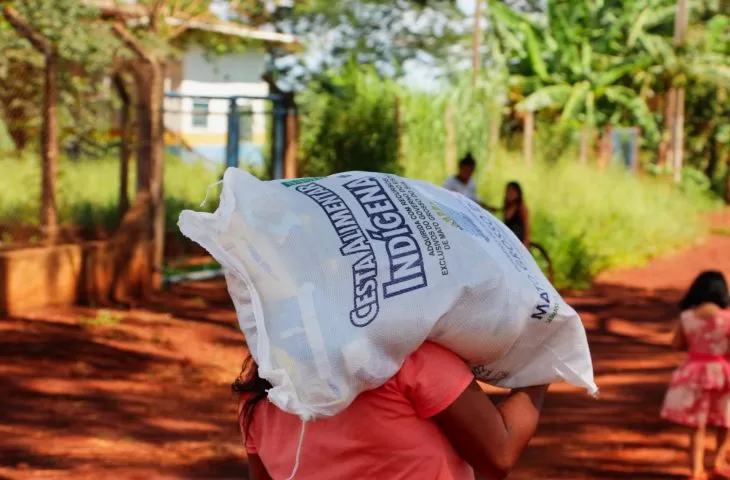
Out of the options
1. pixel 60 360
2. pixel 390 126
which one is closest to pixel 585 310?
pixel 390 126

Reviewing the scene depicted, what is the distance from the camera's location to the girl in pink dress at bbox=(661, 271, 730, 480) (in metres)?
6.27

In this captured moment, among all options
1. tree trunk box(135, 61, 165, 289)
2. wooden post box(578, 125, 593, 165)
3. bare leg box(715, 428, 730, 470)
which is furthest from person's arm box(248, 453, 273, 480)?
wooden post box(578, 125, 593, 165)

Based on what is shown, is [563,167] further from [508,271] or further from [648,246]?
[508,271]

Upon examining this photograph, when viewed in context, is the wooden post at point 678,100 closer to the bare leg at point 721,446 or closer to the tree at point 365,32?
the tree at point 365,32

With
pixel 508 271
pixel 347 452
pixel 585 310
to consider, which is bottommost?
pixel 585 310

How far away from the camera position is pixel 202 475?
6.04 m

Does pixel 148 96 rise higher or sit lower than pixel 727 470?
higher

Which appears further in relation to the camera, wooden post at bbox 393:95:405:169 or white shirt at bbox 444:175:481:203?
wooden post at bbox 393:95:405:169

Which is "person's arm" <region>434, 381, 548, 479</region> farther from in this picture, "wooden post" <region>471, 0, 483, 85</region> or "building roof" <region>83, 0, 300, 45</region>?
"wooden post" <region>471, 0, 483, 85</region>

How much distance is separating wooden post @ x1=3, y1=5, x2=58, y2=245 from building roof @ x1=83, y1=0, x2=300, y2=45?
3.86m

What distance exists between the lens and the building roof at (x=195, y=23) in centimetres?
1490

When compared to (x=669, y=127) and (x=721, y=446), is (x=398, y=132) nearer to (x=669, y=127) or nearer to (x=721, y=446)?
(x=721, y=446)

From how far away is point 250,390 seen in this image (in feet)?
7.09

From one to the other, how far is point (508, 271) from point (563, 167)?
17.9 m
